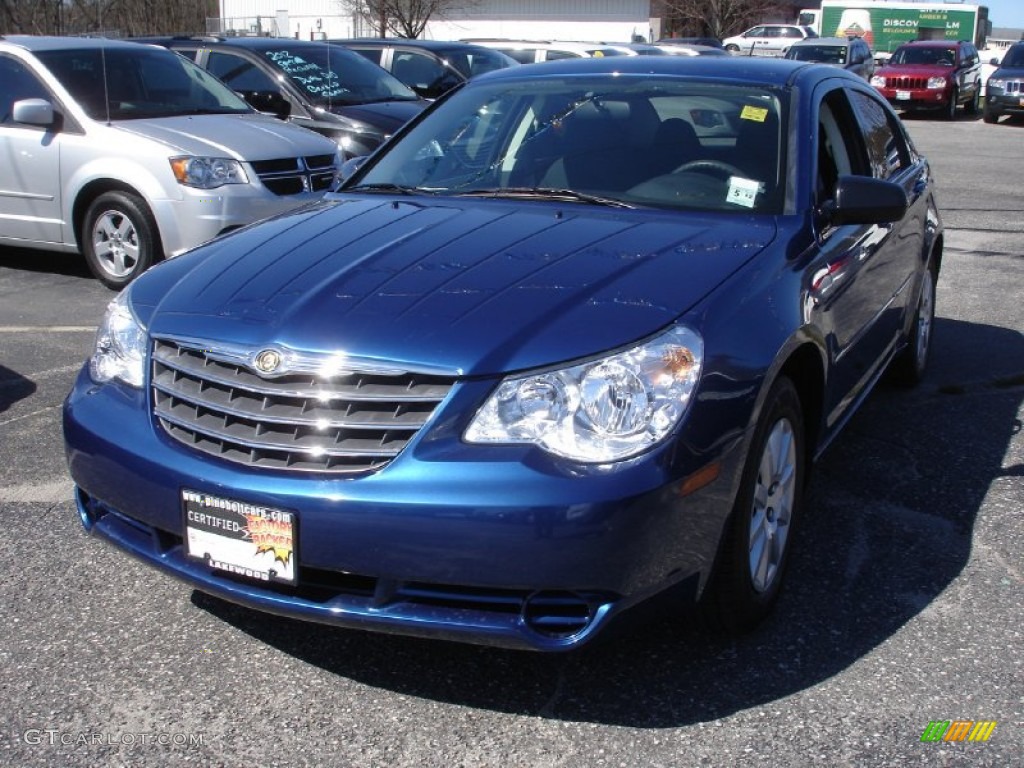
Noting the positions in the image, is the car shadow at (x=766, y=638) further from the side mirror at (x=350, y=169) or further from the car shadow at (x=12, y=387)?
the car shadow at (x=12, y=387)

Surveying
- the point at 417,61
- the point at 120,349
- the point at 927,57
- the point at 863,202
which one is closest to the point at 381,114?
the point at 417,61

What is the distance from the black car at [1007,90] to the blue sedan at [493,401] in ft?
73.3

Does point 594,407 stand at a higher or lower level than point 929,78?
higher

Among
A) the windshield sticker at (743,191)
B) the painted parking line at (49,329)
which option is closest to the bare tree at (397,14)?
the painted parking line at (49,329)

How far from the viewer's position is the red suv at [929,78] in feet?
84.5

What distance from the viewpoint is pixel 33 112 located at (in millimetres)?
7910

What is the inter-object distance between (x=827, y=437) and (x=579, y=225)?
1.15 metres

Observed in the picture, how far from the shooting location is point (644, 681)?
3.22 metres

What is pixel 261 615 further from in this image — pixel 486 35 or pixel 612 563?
pixel 486 35

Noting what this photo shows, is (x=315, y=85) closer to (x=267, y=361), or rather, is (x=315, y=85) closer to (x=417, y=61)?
(x=417, y=61)

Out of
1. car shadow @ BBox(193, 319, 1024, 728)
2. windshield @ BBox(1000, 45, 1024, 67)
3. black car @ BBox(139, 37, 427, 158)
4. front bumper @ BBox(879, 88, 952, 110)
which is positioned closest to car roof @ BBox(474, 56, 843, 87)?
car shadow @ BBox(193, 319, 1024, 728)

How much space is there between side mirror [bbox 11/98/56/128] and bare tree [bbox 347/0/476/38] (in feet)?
97.0

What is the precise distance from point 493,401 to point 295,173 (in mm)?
5781

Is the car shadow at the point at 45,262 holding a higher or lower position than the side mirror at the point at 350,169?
lower
